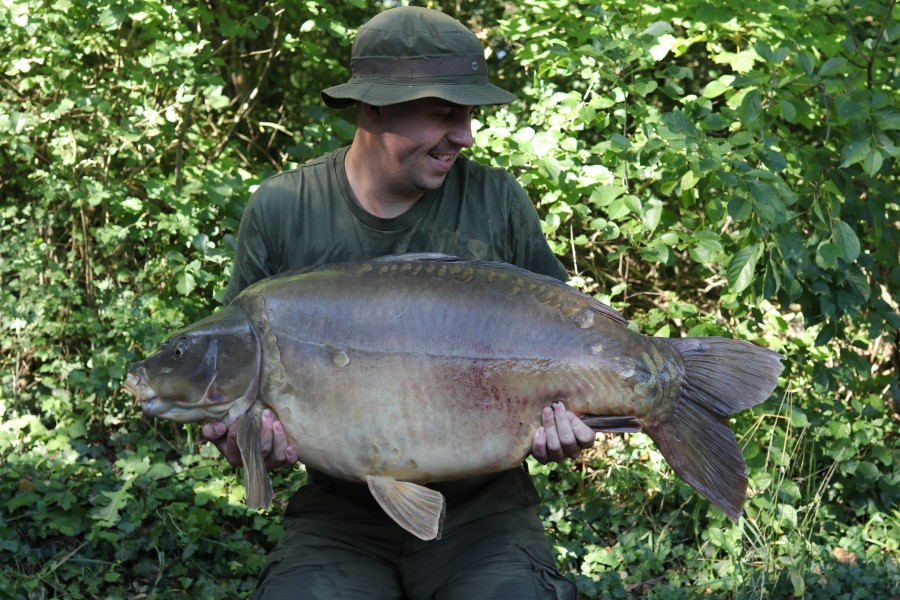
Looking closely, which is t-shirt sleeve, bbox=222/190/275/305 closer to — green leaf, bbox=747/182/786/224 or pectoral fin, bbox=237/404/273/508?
pectoral fin, bbox=237/404/273/508

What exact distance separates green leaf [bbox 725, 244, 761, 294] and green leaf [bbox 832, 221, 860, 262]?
0.31 meters

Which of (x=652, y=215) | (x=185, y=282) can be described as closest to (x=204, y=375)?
(x=185, y=282)

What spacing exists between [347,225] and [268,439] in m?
0.71

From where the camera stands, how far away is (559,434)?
8.26 ft

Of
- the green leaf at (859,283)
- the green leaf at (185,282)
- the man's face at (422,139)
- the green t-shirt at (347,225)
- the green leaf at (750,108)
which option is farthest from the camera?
the green leaf at (185,282)

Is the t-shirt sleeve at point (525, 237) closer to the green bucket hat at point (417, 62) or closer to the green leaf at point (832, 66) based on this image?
the green bucket hat at point (417, 62)

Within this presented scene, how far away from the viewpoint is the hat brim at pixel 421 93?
2.70 meters

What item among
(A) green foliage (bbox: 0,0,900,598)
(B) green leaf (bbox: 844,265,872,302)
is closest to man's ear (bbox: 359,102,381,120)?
(A) green foliage (bbox: 0,0,900,598)

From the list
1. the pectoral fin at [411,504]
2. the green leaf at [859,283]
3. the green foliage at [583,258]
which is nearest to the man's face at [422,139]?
the pectoral fin at [411,504]

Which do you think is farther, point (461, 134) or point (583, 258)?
point (583, 258)

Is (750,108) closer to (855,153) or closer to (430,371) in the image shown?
(855,153)

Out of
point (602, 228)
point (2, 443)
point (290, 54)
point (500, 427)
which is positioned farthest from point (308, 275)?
point (290, 54)

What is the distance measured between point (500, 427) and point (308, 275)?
62cm

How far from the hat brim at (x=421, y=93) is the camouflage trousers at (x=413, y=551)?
3.37 feet
